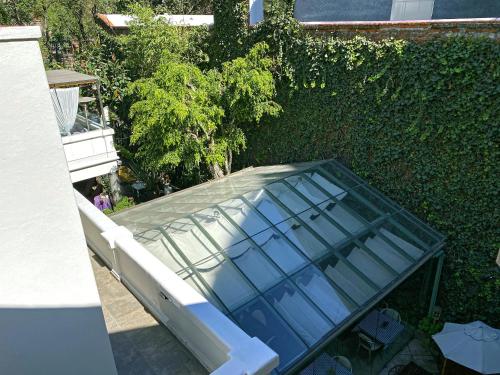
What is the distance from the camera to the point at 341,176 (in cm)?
989

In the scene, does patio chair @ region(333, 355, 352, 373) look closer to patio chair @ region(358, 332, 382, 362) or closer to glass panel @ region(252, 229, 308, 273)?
patio chair @ region(358, 332, 382, 362)

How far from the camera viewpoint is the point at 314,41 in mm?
10156

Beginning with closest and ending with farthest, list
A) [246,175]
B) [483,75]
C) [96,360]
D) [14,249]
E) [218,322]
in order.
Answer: [14,249]
[96,360]
[218,322]
[483,75]
[246,175]

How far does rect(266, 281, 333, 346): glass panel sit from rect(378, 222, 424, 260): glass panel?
9.98 feet

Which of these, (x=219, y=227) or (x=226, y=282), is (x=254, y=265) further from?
(x=219, y=227)

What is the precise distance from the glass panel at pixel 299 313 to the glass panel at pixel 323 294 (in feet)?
0.55

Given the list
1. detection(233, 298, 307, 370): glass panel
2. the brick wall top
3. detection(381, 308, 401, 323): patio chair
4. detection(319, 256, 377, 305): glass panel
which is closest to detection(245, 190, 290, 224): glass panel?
detection(319, 256, 377, 305): glass panel

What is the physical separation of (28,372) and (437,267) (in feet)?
29.0

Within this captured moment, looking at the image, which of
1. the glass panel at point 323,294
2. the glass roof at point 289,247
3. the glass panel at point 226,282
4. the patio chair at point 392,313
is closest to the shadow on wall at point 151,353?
the glass roof at point 289,247

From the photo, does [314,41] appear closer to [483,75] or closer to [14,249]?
[483,75]

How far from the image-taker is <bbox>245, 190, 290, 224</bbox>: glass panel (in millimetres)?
7883

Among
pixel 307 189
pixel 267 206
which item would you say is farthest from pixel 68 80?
pixel 307 189

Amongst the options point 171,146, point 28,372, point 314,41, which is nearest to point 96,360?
point 28,372

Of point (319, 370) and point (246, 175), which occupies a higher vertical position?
point (246, 175)
